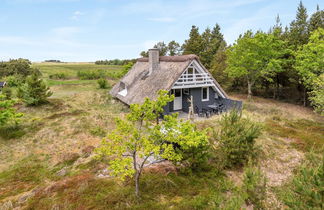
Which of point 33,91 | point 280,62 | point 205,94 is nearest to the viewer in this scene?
point 205,94

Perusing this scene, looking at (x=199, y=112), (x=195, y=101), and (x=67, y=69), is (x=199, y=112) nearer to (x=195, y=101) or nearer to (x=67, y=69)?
(x=195, y=101)

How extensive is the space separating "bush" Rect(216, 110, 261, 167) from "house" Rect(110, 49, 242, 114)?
8.31m

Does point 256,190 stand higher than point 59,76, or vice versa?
point 59,76

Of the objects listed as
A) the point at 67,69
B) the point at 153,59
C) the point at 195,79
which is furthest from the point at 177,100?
the point at 67,69

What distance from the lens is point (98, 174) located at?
850 centimetres

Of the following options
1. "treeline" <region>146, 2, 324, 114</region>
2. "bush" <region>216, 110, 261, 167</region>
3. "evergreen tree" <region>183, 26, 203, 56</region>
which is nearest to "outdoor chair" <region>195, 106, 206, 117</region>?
"bush" <region>216, 110, 261, 167</region>

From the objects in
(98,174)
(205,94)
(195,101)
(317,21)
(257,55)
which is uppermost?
(317,21)

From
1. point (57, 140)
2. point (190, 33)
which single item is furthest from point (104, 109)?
point (190, 33)

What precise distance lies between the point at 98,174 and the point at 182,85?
37.8 feet

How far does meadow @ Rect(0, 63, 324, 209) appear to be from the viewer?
20.5 feet

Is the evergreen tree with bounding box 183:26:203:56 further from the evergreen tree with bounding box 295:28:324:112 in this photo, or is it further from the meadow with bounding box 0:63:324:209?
the meadow with bounding box 0:63:324:209

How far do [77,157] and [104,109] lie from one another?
1109 centimetres

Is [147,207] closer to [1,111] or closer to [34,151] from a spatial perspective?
[34,151]

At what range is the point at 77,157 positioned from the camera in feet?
35.7
